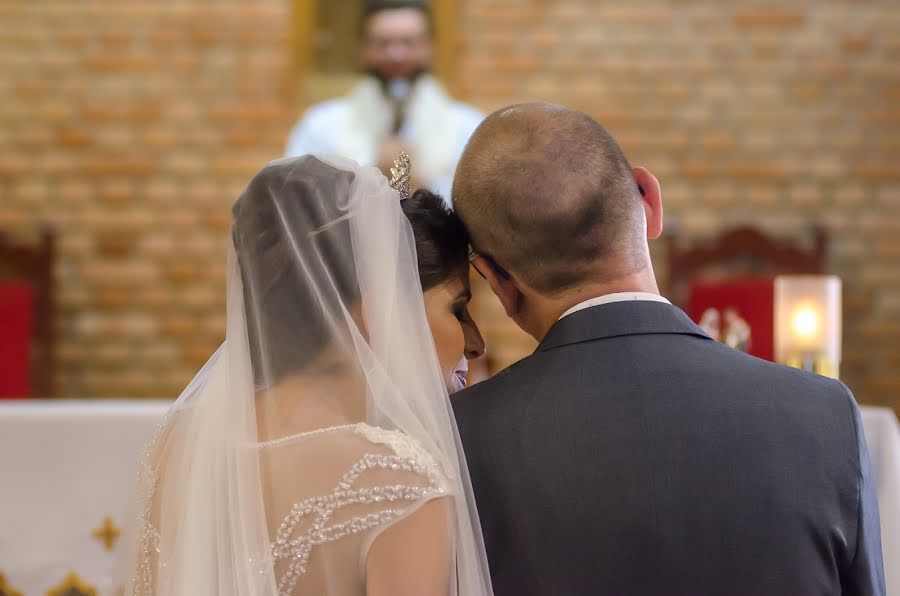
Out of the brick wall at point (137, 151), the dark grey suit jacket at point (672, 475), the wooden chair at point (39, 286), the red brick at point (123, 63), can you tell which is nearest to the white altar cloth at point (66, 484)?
the dark grey suit jacket at point (672, 475)

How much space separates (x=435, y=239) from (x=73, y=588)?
1.55m

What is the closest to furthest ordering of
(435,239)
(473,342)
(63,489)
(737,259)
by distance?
(435,239)
(473,342)
(63,489)
(737,259)

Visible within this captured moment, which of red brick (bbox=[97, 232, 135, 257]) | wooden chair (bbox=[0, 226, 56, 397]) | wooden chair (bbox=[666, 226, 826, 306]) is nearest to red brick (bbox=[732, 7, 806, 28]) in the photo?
wooden chair (bbox=[666, 226, 826, 306])

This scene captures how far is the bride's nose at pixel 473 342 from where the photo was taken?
193cm

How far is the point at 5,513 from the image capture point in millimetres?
2863

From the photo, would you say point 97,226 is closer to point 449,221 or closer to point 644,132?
point 644,132

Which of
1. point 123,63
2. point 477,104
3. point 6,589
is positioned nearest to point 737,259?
point 477,104

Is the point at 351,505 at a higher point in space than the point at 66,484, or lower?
higher

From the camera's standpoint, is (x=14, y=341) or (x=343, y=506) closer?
(x=343, y=506)

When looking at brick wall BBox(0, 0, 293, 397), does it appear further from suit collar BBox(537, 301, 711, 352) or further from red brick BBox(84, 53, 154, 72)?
suit collar BBox(537, 301, 711, 352)

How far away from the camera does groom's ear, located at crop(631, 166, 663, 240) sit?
170 cm

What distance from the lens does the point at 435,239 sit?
5.99 ft

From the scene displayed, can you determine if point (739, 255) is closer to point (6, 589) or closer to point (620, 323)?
point (6, 589)

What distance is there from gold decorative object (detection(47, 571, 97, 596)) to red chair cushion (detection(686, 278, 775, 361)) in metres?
2.20
